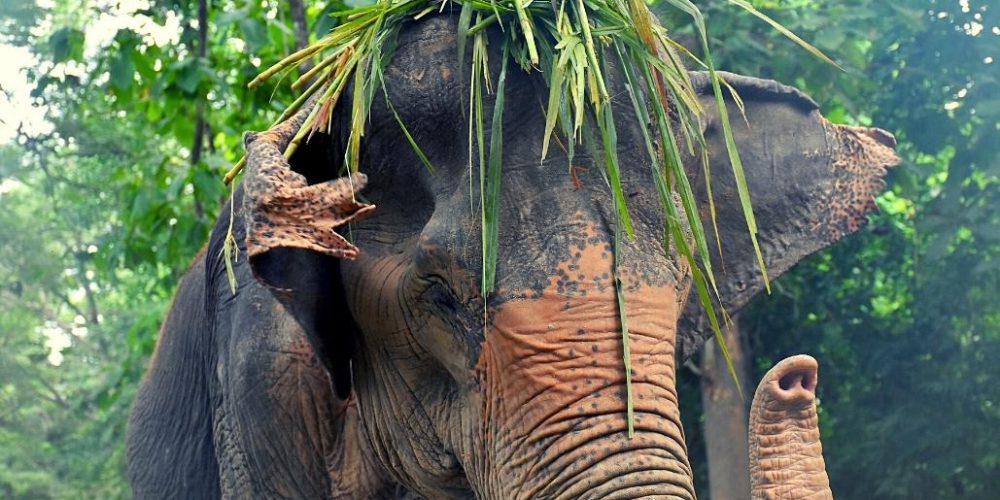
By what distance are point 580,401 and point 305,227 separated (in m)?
0.53

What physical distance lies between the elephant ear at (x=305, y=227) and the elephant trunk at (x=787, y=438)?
84cm

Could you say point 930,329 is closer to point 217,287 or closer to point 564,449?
point 217,287

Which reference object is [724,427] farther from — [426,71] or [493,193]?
[493,193]

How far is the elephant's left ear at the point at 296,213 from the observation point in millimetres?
2295

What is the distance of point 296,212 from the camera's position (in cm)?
232

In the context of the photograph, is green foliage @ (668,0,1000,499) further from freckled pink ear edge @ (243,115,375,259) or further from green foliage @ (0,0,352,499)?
freckled pink ear edge @ (243,115,375,259)

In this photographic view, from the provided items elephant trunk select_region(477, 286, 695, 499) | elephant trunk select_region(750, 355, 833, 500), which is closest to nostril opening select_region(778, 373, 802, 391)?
elephant trunk select_region(750, 355, 833, 500)

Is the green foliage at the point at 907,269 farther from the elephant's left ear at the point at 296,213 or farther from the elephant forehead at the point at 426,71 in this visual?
the elephant's left ear at the point at 296,213

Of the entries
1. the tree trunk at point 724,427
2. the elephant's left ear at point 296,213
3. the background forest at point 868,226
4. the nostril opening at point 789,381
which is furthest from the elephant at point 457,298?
the tree trunk at point 724,427

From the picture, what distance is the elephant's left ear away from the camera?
2.29 m

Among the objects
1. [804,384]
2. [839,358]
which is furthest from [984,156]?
[804,384]

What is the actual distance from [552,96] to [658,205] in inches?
11.3

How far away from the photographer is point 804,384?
2688 mm

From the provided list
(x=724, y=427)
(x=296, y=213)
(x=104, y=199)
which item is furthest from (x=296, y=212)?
(x=104, y=199)
